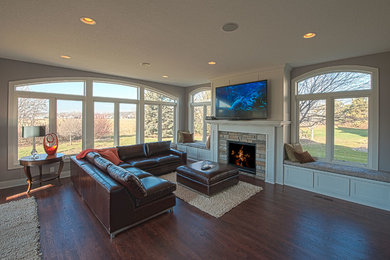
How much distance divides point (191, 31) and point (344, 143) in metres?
4.04

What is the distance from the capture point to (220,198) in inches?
134

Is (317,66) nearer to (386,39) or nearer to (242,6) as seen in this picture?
(386,39)

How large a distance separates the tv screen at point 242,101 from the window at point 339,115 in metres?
0.92

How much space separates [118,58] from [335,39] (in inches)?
156

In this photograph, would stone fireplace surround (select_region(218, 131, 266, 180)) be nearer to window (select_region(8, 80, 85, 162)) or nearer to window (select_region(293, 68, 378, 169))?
window (select_region(293, 68, 378, 169))

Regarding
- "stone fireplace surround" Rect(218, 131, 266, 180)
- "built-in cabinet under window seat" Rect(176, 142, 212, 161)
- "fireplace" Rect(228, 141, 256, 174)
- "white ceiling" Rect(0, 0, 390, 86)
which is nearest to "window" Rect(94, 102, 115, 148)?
"white ceiling" Rect(0, 0, 390, 86)

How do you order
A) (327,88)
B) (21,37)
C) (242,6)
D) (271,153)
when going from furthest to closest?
(271,153) → (327,88) → (21,37) → (242,6)

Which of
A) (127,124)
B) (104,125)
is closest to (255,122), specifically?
(127,124)

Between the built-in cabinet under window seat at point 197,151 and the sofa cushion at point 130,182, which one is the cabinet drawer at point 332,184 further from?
the sofa cushion at point 130,182

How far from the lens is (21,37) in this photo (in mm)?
2768

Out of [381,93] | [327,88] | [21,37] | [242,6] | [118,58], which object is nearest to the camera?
[242,6]

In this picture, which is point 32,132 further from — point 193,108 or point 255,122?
point 255,122

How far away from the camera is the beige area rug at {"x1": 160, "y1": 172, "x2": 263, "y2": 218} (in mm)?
3036

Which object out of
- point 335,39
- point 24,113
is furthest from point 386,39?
point 24,113
